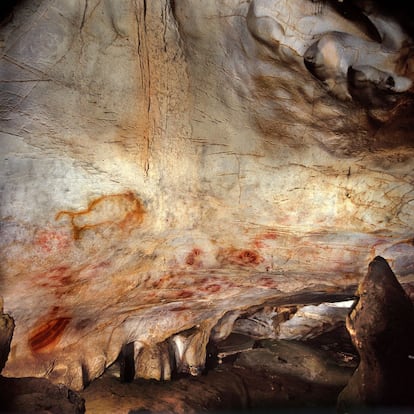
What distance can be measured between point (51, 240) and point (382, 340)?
2446 mm

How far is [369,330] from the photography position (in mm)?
3129

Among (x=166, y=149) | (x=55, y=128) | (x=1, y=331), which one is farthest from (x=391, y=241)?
(x=1, y=331)

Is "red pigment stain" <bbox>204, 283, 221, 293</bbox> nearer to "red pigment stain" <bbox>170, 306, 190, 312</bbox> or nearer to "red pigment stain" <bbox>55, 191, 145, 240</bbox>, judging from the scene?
"red pigment stain" <bbox>170, 306, 190, 312</bbox>

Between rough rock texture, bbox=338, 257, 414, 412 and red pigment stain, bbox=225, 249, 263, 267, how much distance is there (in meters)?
0.87

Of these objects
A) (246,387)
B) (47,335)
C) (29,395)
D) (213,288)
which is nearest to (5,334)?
(29,395)

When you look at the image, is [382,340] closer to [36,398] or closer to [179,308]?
[179,308]

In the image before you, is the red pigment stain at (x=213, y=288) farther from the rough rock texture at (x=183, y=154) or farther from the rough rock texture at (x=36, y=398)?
the rough rock texture at (x=36, y=398)

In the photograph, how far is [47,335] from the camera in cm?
311

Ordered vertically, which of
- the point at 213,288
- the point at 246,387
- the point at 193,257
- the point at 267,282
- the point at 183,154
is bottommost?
the point at 246,387

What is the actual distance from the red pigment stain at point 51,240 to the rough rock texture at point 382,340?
90.5 inches

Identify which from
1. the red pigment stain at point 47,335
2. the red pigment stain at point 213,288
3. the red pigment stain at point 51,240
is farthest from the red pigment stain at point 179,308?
the red pigment stain at point 51,240

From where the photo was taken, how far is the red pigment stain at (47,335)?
3016 millimetres

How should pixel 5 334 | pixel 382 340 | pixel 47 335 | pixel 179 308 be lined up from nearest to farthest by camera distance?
pixel 5 334
pixel 382 340
pixel 47 335
pixel 179 308

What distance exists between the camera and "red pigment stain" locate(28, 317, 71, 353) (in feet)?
9.89
